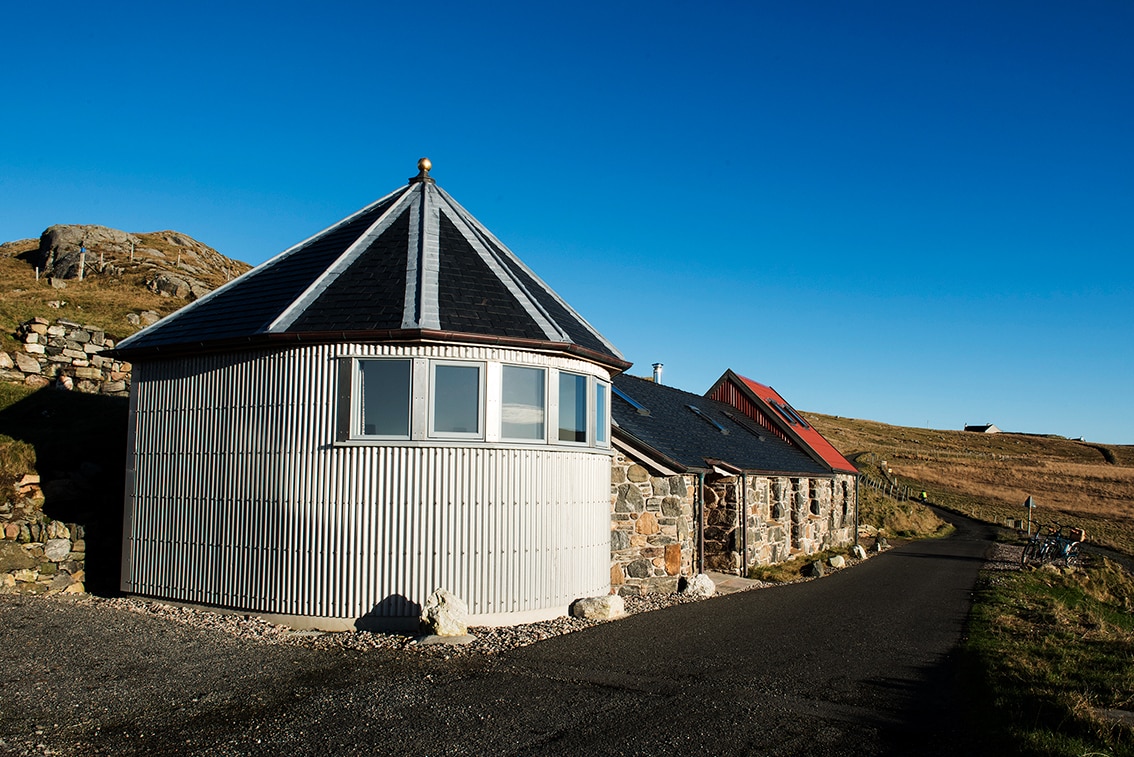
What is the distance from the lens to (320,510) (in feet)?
36.6

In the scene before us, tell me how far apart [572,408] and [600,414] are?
3.78 feet

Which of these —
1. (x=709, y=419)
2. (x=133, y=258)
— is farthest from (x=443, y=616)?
(x=133, y=258)

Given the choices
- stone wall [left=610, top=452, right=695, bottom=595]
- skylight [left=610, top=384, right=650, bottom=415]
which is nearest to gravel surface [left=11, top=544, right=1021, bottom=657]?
stone wall [left=610, top=452, right=695, bottom=595]

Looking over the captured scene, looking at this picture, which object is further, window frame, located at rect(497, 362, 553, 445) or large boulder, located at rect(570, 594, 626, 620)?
large boulder, located at rect(570, 594, 626, 620)

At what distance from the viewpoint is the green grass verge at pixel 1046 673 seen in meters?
6.64

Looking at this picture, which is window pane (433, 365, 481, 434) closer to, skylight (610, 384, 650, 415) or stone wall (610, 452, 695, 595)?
stone wall (610, 452, 695, 595)

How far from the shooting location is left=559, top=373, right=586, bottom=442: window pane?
12.5 meters

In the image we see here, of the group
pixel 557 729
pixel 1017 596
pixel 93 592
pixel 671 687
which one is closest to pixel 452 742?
pixel 557 729

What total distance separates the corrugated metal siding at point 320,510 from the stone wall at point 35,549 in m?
1.53

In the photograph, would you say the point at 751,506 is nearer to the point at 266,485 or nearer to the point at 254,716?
the point at 266,485

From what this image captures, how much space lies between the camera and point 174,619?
1110 cm

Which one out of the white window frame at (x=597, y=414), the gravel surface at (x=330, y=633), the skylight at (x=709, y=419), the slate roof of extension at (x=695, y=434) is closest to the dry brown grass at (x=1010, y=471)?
the slate roof of extension at (x=695, y=434)

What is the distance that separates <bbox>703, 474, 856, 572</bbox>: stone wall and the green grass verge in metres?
5.24

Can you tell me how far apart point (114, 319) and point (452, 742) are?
2574 cm
